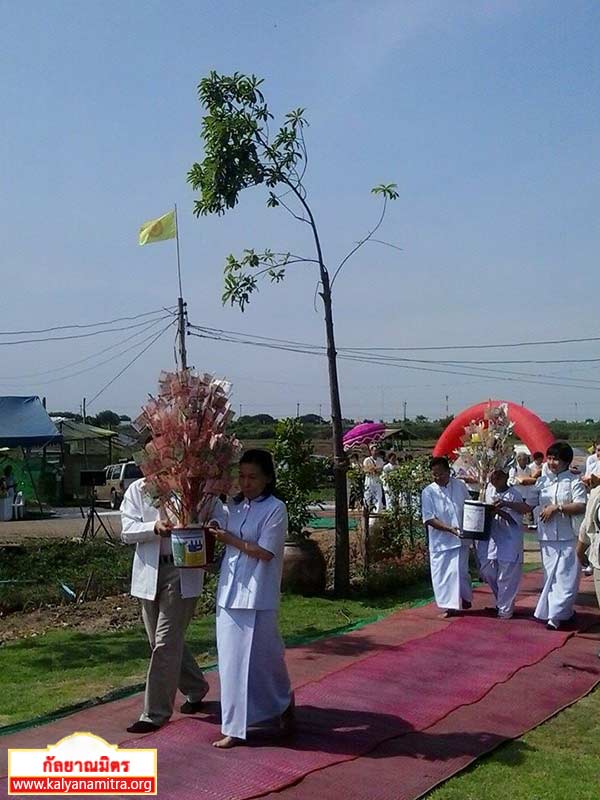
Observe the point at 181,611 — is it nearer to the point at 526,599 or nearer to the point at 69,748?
the point at 69,748

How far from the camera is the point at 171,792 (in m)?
4.45

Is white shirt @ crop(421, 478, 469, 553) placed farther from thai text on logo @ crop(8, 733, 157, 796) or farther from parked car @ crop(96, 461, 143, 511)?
parked car @ crop(96, 461, 143, 511)

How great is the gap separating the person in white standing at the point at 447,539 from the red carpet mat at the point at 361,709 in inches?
21.0

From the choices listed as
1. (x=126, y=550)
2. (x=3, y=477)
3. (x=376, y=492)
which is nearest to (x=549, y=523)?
(x=126, y=550)

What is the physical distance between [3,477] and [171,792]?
66.2 feet

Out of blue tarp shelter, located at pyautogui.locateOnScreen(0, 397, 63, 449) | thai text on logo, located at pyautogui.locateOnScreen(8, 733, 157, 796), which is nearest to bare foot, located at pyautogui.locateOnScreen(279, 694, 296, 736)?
thai text on logo, located at pyautogui.locateOnScreen(8, 733, 157, 796)

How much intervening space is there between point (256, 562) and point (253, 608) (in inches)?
10.1

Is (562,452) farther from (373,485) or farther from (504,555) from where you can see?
(373,485)

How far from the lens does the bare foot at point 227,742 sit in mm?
5039

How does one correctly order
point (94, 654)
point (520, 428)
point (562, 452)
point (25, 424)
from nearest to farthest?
1. point (94, 654)
2. point (562, 452)
3. point (520, 428)
4. point (25, 424)

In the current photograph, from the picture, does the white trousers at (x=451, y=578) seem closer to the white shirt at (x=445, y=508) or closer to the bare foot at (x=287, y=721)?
the white shirt at (x=445, y=508)

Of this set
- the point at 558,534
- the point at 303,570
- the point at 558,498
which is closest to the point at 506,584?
the point at 558,534

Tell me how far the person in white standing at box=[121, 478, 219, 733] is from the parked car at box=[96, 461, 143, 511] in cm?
1939

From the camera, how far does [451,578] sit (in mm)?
8992
